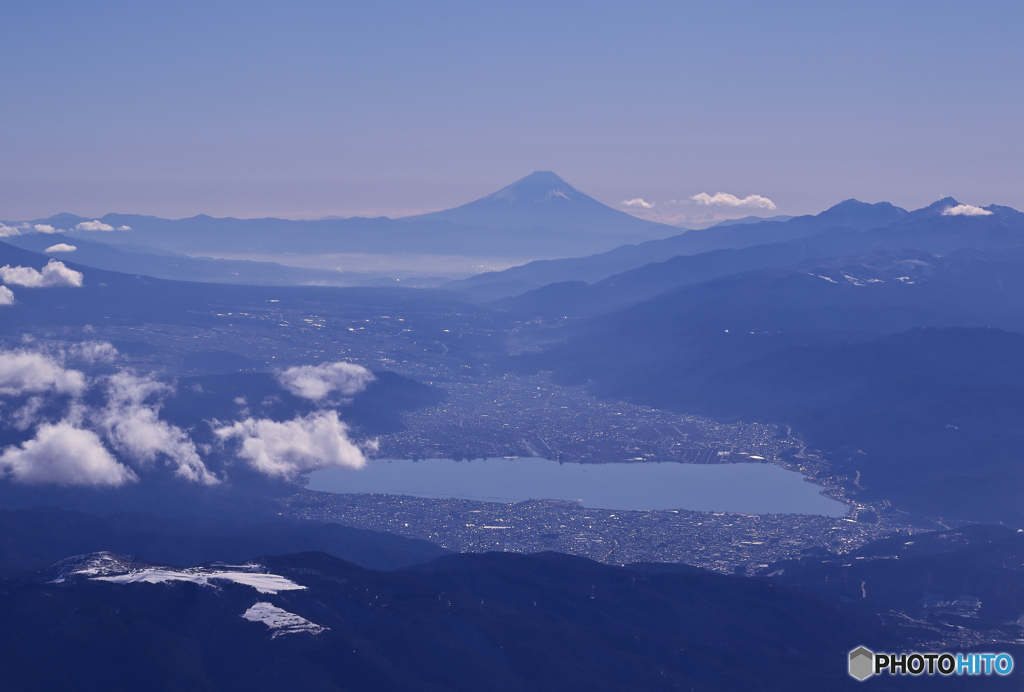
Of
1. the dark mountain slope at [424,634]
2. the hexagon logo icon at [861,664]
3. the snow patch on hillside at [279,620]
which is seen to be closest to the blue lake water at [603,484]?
the dark mountain slope at [424,634]

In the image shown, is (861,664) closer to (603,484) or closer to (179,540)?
(179,540)

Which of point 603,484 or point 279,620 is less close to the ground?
point 279,620

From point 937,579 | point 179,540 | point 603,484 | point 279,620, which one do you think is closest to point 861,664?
point 937,579

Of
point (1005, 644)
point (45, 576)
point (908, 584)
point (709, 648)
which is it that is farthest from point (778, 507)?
point (45, 576)

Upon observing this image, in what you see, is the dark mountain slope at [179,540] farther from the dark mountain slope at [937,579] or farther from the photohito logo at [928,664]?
the photohito logo at [928,664]

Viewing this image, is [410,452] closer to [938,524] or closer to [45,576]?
[938,524]

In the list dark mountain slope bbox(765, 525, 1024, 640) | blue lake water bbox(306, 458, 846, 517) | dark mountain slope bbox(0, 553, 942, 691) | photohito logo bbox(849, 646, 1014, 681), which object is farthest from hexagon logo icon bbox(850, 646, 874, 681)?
blue lake water bbox(306, 458, 846, 517)
